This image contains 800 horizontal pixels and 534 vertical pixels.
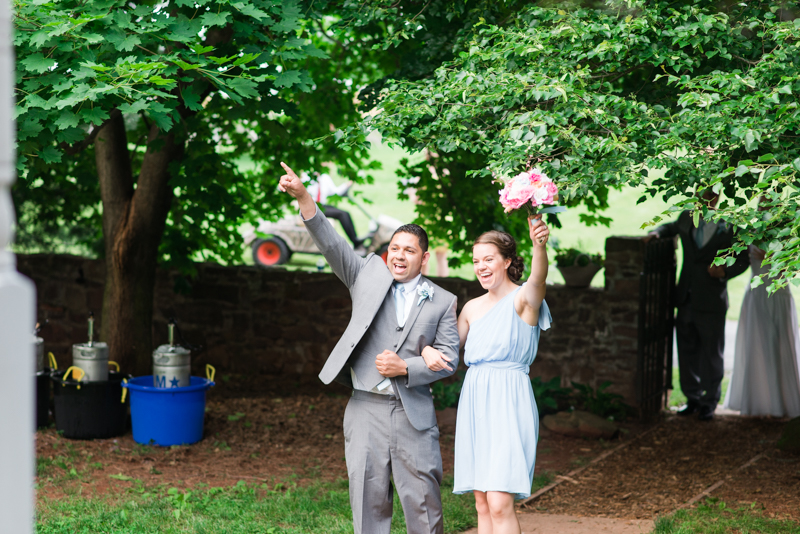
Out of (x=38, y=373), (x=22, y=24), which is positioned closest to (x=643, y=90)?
(x=22, y=24)

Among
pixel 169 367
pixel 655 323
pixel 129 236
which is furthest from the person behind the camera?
pixel 655 323

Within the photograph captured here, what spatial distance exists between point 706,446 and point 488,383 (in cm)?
409

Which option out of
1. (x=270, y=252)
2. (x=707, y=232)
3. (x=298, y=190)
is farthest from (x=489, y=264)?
(x=270, y=252)

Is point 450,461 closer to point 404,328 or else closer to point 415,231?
point 404,328

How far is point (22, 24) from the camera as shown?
3883mm

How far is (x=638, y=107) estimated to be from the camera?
12.9 ft

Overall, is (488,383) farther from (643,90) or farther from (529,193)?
(643,90)

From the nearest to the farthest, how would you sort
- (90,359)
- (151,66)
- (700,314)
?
1. (151,66)
2. (90,359)
3. (700,314)

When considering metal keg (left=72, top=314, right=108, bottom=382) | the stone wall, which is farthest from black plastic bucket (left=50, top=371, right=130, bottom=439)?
the stone wall

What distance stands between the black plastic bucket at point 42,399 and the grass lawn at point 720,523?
4.97m

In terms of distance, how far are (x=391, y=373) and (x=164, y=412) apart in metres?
3.28

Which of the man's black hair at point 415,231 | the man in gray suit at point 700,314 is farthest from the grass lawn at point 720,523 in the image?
the man in gray suit at point 700,314

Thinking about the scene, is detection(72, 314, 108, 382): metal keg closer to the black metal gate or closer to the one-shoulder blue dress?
the one-shoulder blue dress

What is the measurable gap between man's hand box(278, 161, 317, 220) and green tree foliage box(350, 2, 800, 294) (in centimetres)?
84
